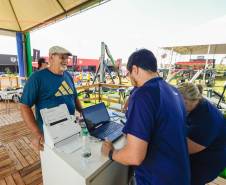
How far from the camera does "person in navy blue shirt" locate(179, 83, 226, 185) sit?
88cm

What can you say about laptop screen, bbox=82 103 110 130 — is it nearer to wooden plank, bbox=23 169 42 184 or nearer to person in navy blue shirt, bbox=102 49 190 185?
person in navy blue shirt, bbox=102 49 190 185

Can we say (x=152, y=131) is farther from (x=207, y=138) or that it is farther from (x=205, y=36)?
(x=205, y=36)

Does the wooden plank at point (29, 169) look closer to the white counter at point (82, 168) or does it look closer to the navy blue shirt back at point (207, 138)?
the white counter at point (82, 168)

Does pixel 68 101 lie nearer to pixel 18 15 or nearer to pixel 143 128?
pixel 143 128

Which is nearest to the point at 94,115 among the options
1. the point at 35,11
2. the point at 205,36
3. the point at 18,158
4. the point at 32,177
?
the point at 32,177

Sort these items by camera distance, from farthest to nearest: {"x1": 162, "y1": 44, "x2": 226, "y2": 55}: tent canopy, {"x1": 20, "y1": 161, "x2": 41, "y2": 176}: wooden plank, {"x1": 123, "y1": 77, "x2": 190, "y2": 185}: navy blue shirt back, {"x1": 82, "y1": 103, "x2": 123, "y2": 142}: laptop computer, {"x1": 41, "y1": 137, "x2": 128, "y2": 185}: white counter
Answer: {"x1": 162, "y1": 44, "x2": 226, "y2": 55}: tent canopy → {"x1": 20, "y1": 161, "x2": 41, "y2": 176}: wooden plank → {"x1": 82, "y1": 103, "x2": 123, "y2": 142}: laptop computer → {"x1": 41, "y1": 137, "x2": 128, "y2": 185}: white counter → {"x1": 123, "y1": 77, "x2": 190, "y2": 185}: navy blue shirt back

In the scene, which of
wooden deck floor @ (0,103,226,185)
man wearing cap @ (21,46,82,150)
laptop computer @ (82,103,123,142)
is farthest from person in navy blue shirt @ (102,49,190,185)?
wooden deck floor @ (0,103,226,185)

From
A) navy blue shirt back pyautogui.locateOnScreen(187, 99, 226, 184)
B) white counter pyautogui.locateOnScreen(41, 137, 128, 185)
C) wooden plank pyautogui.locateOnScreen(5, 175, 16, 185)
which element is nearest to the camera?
white counter pyautogui.locateOnScreen(41, 137, 128, 185)

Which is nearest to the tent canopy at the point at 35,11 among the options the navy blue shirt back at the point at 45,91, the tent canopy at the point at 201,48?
the navy blue shirt back at the point at 45,91

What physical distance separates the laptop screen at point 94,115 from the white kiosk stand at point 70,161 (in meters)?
0.11

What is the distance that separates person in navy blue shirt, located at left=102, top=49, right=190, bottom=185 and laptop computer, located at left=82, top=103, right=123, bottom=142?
1.16 ft

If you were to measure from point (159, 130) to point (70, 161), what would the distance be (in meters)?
0.54

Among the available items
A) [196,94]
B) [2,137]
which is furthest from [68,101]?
[2,137]

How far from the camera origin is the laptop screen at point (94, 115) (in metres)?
1.13
